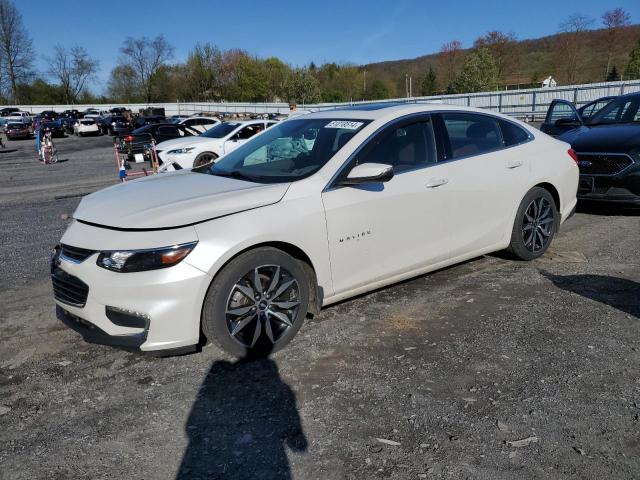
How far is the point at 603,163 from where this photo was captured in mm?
6906

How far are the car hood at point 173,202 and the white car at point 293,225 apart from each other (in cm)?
1

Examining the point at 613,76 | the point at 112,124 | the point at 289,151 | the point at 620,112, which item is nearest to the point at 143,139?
the point at 620,112

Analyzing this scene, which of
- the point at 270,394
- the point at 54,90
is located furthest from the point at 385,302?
the point at 54,90

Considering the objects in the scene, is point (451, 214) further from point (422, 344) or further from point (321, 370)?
point (321, 370)

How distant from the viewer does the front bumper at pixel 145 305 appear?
10.4ft

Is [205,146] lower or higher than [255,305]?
higher

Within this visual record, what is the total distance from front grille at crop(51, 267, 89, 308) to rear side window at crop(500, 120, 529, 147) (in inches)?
155

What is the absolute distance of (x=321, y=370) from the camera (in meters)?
3.46

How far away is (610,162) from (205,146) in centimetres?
902

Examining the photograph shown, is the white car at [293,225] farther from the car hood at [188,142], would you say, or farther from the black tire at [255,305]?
the car hood at [188,142]

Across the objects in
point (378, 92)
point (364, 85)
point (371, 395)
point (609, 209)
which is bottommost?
Result: point (609, 209)

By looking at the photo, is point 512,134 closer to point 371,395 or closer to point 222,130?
point 371,395

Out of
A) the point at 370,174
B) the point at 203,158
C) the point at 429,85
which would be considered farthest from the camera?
the point at 429,85

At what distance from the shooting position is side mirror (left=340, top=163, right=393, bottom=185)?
3.75 m
